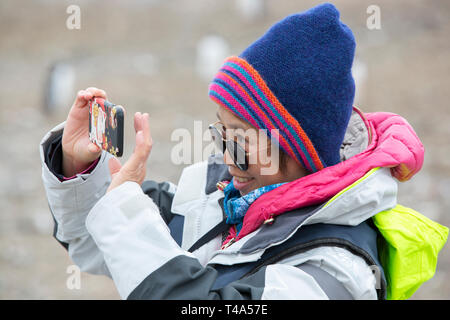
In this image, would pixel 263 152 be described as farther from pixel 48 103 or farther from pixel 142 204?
pixel 48 103

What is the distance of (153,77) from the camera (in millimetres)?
7660

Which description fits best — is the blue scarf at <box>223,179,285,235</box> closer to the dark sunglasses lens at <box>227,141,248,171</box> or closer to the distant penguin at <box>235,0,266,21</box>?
the dark sunglasses lens at <box>227,141,248,171</box>

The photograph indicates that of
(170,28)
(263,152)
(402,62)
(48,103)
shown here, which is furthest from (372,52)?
(263,152)

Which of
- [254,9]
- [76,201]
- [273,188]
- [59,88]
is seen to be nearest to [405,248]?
[273,188]

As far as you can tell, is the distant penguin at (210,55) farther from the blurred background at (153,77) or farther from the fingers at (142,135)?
the fingers at (142,135)

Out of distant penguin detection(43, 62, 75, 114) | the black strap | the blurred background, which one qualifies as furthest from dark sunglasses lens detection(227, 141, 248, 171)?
distant penguin detection(43, 62, 75, 114)

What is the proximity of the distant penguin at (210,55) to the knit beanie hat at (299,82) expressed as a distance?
20.2 ft

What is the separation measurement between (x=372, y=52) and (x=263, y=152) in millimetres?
Answer: 7034

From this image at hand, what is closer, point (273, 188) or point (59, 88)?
point (273, 188)

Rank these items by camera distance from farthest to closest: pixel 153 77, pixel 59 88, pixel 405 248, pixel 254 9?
pixel 254 9, pixel 153 77, pixel 59 88, pixel 405 248

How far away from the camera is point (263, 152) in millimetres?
1554

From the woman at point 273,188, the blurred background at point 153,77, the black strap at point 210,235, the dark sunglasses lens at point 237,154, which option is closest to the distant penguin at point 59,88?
the blurred background at point 153,77

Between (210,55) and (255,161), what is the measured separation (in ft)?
22.7

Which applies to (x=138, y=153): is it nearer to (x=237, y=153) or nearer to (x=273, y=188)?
(x=237, y=153)
